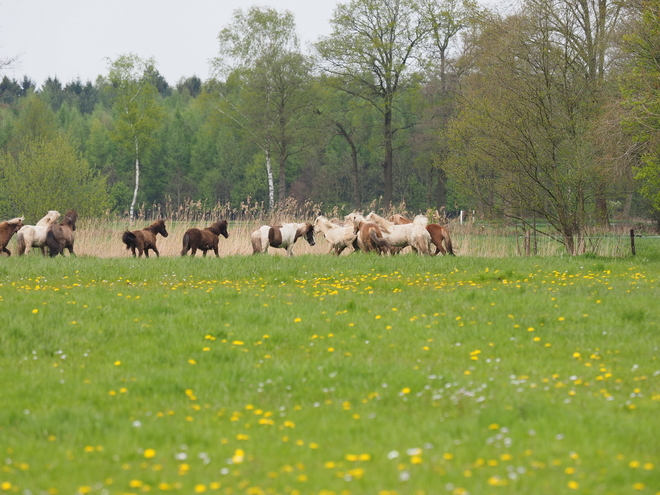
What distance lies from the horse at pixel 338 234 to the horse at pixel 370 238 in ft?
0.87

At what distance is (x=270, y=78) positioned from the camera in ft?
189

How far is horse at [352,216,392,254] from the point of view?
20.8m

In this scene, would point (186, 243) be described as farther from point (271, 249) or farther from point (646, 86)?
point (646, 86)

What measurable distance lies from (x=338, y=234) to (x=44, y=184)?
22406 mm

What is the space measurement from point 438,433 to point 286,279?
9.39 m

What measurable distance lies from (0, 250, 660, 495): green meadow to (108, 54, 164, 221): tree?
58.7m

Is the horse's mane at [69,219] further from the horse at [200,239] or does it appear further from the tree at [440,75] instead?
the tree at [440,75]

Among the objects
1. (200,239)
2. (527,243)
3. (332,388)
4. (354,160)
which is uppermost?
(354,160)

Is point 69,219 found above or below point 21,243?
above

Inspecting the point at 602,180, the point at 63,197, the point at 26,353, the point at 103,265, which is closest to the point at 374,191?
the point at 63,197

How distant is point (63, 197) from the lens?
129 ft

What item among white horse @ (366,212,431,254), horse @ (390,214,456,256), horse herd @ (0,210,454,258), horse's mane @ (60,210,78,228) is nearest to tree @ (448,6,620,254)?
horse @ (390,214,456,256)

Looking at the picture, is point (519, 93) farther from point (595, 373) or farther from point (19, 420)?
point (19, 420)

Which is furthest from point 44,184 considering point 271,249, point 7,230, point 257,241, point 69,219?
point 257,241
